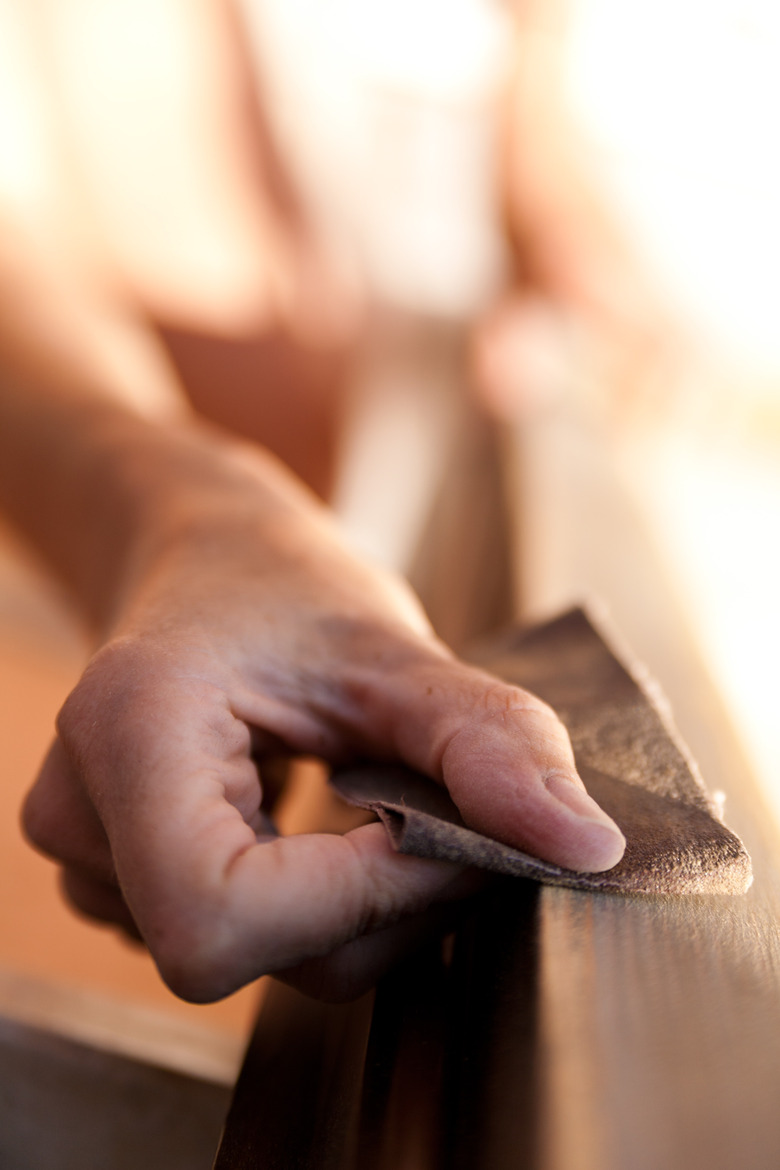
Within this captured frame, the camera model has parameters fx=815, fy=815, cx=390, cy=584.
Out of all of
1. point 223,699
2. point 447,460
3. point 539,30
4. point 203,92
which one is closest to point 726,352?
point 447,460

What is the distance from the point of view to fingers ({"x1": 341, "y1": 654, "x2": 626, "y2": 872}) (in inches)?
8.2

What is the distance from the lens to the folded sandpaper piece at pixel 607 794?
21 cm

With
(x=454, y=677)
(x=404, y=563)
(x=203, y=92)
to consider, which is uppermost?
(x=203, y=92)

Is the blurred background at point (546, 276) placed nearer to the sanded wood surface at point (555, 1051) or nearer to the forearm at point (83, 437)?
the forearm at point (83, 437)

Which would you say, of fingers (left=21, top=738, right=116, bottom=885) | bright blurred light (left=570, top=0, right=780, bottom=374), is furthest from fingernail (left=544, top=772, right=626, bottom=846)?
bright blurred light (left=570, top=0, right=780, bottom=374)

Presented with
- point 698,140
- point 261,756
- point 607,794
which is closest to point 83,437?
point 261,756

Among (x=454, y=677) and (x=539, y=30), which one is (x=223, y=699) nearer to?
(x=454, y=677)

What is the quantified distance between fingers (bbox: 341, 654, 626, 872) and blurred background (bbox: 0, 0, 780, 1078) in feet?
0.62

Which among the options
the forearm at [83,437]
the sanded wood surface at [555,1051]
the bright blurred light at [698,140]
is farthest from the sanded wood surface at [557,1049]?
the bright blurred light at [698,140]

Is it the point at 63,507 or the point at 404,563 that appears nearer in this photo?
the point at 63,507

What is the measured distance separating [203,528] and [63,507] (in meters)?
0.17

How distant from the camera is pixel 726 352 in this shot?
77 cm

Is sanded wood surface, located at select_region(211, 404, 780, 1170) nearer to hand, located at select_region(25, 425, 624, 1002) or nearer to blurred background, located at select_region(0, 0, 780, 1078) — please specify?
hand, located at select_region(25, 425, 624, 1002)

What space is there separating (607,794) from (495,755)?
0.04 meters
